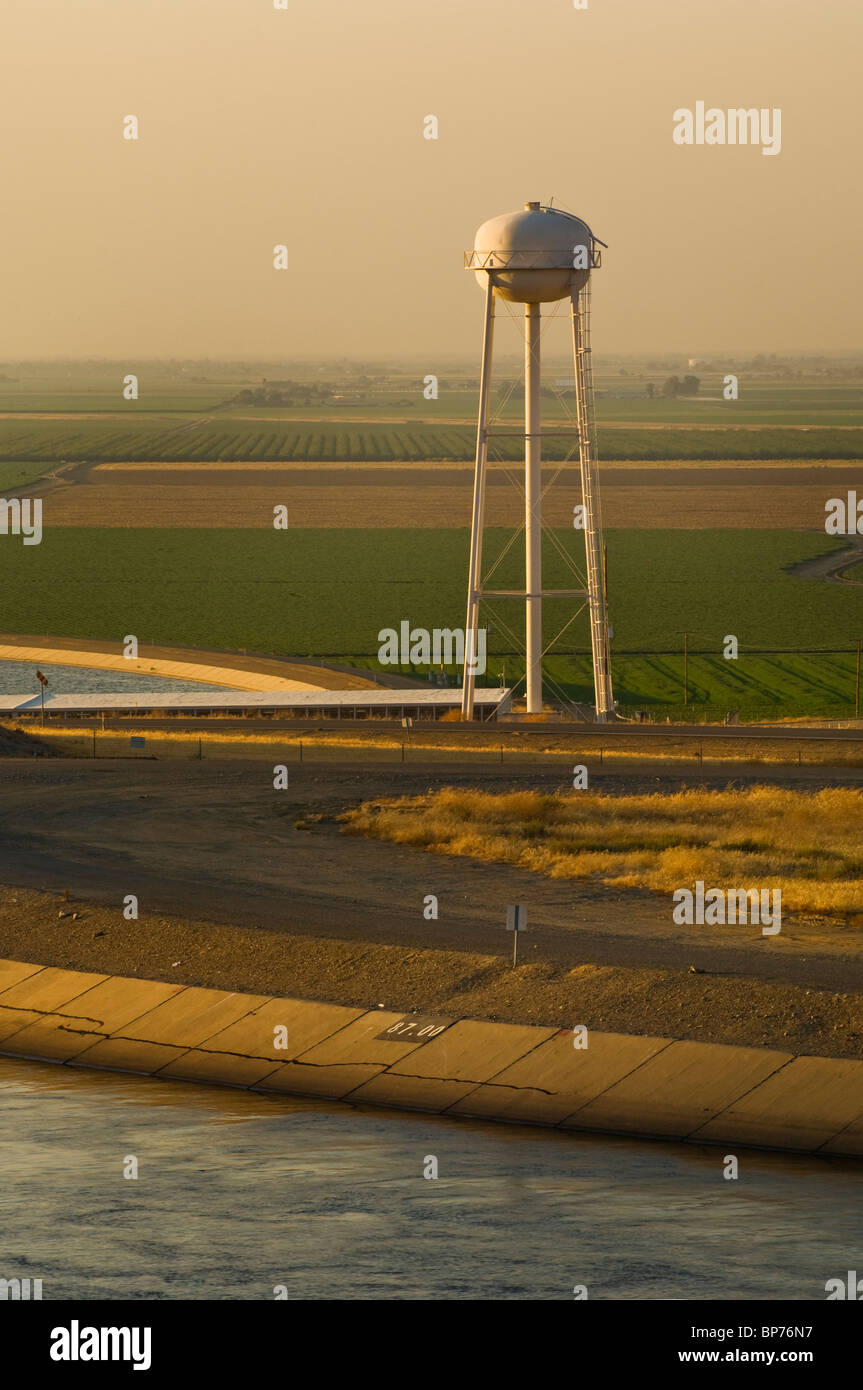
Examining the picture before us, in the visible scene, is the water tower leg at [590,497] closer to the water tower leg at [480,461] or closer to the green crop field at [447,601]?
the water tower leg at [480,461]

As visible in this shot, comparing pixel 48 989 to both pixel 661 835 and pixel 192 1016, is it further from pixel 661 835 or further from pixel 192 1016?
pixel 661 835

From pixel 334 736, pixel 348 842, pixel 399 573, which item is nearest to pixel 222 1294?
pixel 348 842

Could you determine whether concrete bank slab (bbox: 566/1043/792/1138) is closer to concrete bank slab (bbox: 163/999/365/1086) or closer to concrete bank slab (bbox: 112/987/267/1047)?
concrete bank slab (bbox: 163/999/365/1086)

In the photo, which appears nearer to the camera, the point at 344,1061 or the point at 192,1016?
the point at 344,1061

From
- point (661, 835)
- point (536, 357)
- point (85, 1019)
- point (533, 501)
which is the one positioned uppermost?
point (536, 357)

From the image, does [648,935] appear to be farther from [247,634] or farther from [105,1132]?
[247,634]

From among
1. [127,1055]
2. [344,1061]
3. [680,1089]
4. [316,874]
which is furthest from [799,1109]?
[316,874]

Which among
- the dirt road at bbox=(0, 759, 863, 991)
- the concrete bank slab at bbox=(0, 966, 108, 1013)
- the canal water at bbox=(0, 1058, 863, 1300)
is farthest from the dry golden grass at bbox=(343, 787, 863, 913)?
the canal water at bbox=(0, 1058, 863, 1300)

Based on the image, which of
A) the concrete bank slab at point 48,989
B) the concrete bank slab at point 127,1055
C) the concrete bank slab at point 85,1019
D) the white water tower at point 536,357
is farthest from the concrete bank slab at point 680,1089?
the white water tower at point 536,357
